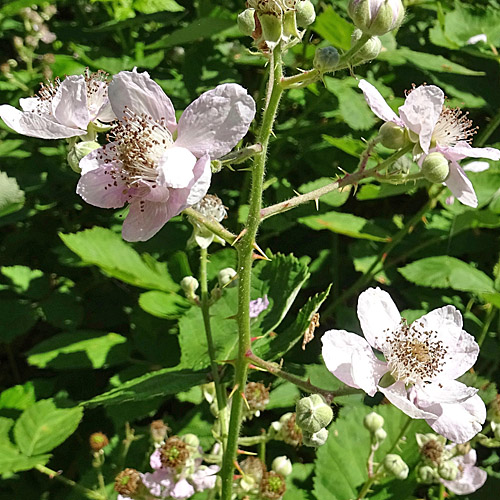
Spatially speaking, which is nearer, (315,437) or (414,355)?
(315,437)

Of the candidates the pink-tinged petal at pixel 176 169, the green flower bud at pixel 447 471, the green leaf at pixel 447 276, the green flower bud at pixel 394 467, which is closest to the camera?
the pink-tinged petal at pixel 176 169

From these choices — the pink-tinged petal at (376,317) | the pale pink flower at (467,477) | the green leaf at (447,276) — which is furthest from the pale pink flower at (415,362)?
the pale pink flower at (467,477)

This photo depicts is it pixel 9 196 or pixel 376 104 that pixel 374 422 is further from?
pixel 9 196

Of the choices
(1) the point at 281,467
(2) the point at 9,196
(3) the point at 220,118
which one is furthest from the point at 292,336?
(2) the point at 9,196

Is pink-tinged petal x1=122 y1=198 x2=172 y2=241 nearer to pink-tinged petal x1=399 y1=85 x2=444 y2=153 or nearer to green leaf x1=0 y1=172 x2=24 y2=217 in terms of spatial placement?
pink-tinged petal x1=399 y1=85 x2=444 y2=153

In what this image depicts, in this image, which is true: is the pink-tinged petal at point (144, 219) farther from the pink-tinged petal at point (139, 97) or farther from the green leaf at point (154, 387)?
the green leaf at point (154, 387)

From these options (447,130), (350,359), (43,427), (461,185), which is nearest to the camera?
(350,359)

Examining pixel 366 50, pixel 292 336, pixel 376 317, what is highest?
pixel 366 50
